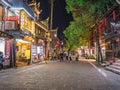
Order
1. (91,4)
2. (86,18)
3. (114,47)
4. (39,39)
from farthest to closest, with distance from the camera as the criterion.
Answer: (39,39)
(86,18)
(114,47)
(91,4)

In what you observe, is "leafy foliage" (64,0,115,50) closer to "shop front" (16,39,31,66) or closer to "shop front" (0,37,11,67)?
"shop front" (16,39,31,66)

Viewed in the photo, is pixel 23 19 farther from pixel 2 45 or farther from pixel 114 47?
pixel 114 47

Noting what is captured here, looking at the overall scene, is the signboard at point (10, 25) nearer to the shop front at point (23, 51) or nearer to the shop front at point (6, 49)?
the shop front at point (6, 49)

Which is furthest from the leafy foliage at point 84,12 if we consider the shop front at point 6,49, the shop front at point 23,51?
the shop front at point 6,49

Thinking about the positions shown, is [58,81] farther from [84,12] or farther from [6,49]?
[84,12]

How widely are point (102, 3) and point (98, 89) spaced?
24461 millimetres

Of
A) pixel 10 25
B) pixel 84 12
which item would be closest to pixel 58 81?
pixel 10 25

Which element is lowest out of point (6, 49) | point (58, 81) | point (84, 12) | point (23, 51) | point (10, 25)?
point (58, 81)

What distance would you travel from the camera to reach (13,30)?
1212 inches

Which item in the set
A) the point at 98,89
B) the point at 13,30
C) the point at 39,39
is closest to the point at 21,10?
the point at 13,30

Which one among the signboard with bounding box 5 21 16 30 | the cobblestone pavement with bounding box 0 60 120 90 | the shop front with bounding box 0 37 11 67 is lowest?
the cobblestone pavement with bounding box 0 60 120 90

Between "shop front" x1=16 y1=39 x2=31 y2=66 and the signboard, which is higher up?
the signboard

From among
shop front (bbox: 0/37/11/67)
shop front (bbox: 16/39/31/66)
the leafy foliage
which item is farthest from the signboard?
the leafy foliage

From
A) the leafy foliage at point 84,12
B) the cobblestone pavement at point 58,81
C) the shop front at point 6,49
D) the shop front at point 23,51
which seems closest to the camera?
the cobblestone pavement at point 58,81
